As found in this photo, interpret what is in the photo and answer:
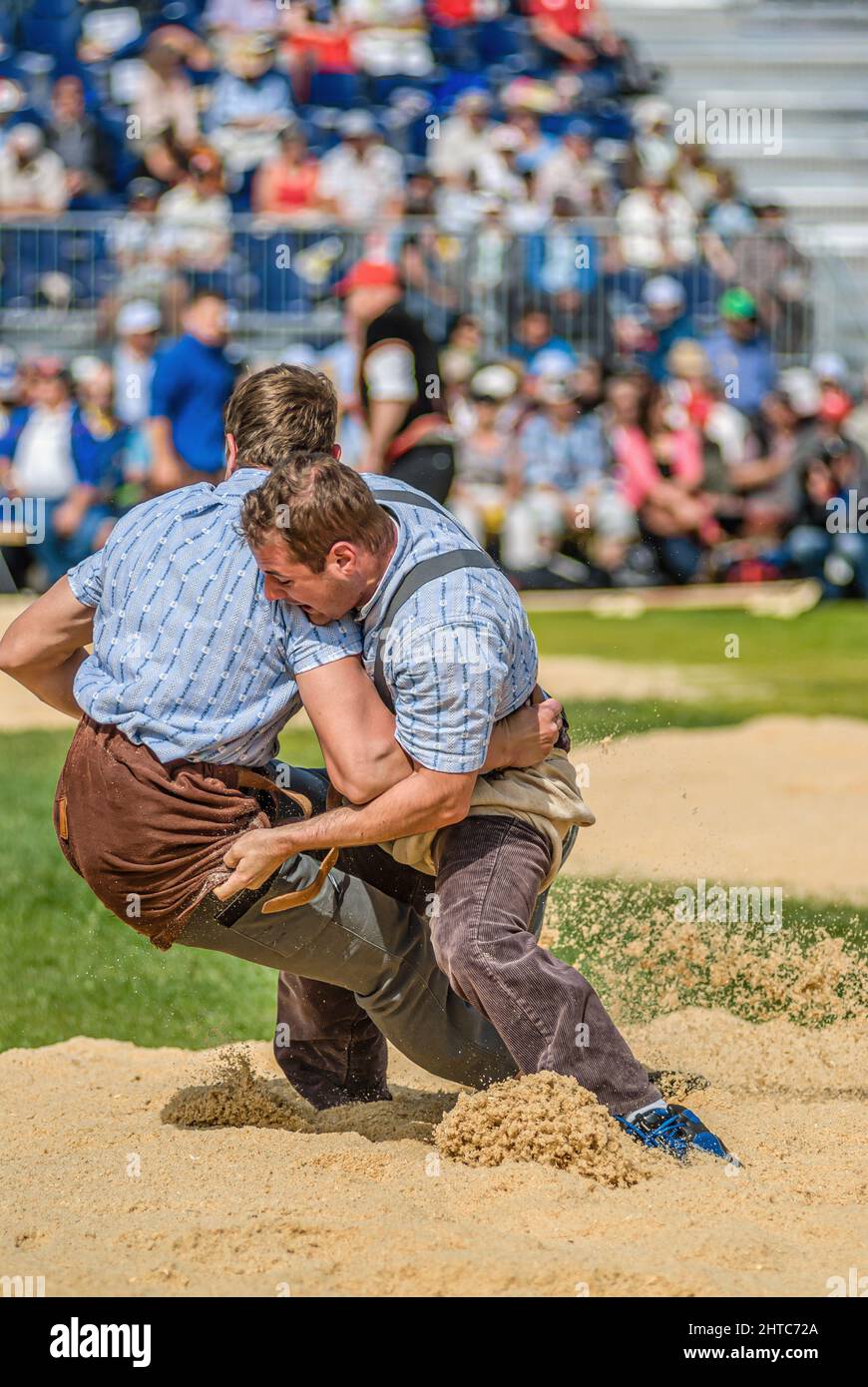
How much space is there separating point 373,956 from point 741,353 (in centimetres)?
1425

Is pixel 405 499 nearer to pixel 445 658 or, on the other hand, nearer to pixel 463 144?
pixel 445 658

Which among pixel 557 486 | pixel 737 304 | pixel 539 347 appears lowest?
pixel 557 486

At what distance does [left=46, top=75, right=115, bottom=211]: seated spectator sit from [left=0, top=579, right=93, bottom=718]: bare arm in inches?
574

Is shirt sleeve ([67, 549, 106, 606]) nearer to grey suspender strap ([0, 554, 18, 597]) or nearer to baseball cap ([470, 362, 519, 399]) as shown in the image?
grey suspender strap ([0, 554, 18, 597])

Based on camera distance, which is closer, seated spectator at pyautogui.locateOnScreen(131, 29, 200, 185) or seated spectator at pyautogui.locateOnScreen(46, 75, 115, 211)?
seated spectator at pyautogui.locateOnScreen(46, 75, 115, 211)

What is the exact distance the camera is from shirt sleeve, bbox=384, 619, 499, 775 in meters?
4.02

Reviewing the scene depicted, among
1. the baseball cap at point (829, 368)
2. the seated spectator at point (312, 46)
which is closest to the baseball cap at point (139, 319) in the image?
the seated spectator at point (312, 46)

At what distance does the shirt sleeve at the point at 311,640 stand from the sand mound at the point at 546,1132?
44.5 inches

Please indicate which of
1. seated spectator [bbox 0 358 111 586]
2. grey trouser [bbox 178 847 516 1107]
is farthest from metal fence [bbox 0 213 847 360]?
grey trouser [bbox 178 847 516 1107]

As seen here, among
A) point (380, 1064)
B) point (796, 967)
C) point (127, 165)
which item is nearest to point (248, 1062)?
point (380, 1064)

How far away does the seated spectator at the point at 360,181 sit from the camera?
18.0 meters

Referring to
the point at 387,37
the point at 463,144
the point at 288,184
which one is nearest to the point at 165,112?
the point at 288,184

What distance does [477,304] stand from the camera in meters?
17.6

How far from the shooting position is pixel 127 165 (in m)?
18.7
